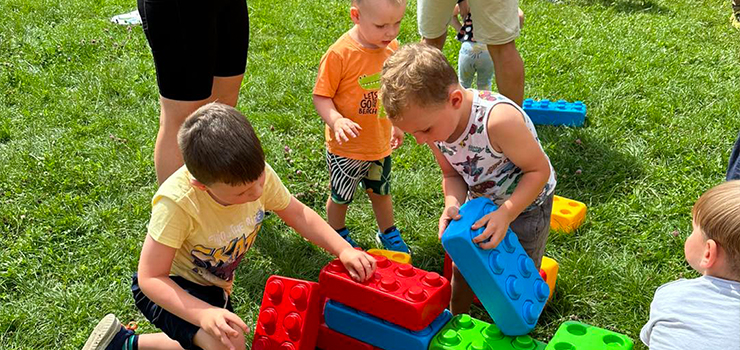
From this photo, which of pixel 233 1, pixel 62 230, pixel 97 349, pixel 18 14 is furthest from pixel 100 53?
pixel 97 349

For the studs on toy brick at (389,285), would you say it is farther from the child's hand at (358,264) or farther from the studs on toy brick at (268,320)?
the studs on toy brick at (268,320)

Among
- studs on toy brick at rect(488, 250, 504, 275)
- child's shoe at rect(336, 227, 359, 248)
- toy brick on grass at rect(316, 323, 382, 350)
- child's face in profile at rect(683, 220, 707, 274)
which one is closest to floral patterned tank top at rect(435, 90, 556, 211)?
studs on toy brick at rect(488, 250, 504, 275)

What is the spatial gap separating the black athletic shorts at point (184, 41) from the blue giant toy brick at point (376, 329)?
1.09m

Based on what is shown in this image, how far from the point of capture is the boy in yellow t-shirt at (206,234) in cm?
213

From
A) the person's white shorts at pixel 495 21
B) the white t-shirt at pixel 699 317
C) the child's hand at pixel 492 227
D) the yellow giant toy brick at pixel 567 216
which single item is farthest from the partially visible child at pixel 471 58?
the white t-shirt at pixel 699 317

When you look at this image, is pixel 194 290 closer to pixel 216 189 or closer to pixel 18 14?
pixel 216 189

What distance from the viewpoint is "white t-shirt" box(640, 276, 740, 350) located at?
1.74 meters

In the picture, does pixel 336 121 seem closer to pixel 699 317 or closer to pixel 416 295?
pixel 416 295

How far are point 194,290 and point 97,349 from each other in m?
0.48

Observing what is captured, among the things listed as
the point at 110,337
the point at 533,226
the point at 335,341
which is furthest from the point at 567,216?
the point at 110,337

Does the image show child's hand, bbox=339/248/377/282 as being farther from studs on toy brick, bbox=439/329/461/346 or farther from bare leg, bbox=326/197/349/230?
bare leg, bbox=326/197/349/230

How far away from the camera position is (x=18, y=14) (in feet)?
20.4

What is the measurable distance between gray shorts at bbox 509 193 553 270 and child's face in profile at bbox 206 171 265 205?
1.00 metres

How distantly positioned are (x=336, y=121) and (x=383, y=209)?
2.08ft
